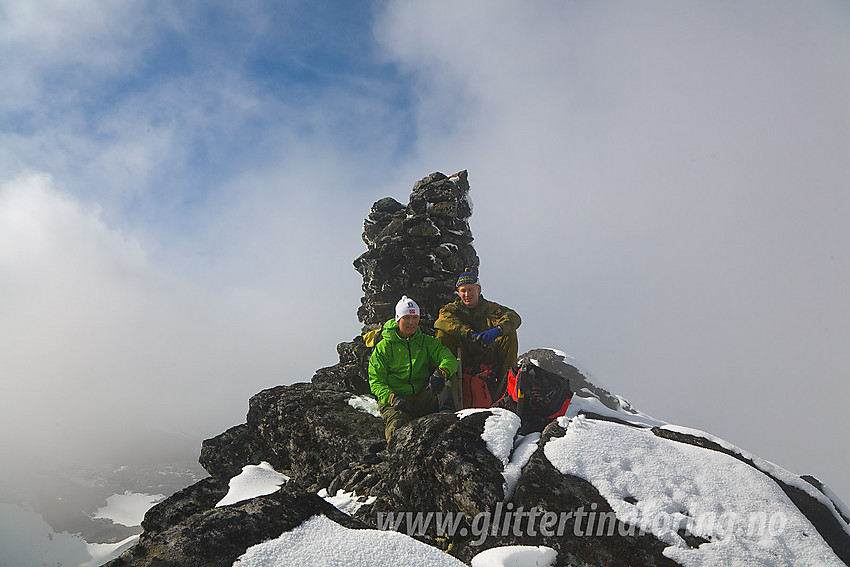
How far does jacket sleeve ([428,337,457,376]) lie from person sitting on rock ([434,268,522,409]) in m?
1.41

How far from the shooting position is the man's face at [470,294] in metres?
11.4

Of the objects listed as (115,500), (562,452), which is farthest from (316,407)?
(115,500)

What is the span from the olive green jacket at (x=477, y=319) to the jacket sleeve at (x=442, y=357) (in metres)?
1.61

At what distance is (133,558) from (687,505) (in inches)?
242

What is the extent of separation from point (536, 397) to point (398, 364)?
310 cm

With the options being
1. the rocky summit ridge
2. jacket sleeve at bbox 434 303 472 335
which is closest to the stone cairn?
jacket sleeve at bbox 434 303 472 335

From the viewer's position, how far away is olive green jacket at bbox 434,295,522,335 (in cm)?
1112

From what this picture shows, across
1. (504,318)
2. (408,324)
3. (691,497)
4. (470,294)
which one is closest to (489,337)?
(504,318)

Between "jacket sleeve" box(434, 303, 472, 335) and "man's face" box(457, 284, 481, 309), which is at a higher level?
"man's face" box(457, 284, 481, 309)

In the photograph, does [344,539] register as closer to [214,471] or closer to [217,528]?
[217,528]

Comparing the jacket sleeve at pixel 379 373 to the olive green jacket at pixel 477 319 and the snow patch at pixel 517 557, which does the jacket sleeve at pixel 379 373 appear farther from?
the snow patch at pixel 517 557

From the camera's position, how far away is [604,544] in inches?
189

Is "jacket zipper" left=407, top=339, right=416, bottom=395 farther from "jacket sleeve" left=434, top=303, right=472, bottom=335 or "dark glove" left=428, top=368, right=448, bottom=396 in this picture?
"jacket sleeve" left=434, top=303, right=472, bottom=335

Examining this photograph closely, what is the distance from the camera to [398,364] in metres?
9.33
